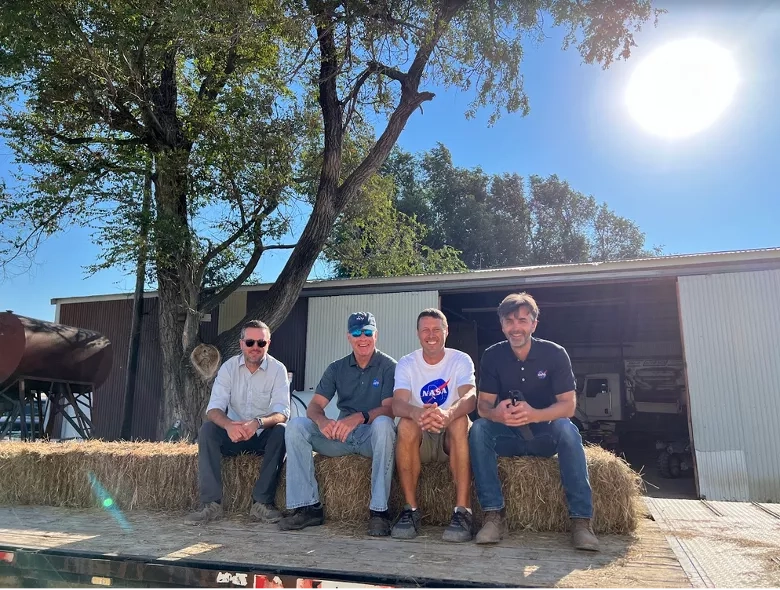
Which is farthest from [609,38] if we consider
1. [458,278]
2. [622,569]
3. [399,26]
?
[622,569]

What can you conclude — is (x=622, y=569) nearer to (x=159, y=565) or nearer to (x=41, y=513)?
(x=159, y=565)

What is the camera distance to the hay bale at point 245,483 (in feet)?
10.7

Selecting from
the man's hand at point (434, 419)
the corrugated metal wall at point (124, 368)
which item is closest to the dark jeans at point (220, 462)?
the man's hand at point (434, 419)

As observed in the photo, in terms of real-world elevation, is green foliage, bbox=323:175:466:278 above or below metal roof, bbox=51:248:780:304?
above

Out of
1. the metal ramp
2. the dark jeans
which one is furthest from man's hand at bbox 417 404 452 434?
the metal ramp

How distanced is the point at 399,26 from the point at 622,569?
932 cm

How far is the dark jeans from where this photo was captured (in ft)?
12.1

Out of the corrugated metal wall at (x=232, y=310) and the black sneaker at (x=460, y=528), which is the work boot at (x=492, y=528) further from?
the corrugated metal wall at (x=232, y=310)

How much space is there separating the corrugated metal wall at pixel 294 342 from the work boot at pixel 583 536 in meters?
9.11

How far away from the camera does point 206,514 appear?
358 cm

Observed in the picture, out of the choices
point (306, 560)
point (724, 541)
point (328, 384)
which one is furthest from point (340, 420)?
point (724, 541)

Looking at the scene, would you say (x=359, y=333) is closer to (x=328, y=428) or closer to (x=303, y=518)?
(x=328, y=428)

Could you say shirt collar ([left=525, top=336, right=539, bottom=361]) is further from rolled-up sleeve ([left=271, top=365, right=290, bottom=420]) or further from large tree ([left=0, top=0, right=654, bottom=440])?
large tree ([left=0, top=0, right=654, bottom=440])

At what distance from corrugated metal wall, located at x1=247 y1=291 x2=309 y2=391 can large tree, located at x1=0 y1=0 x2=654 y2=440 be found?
1368 mm
